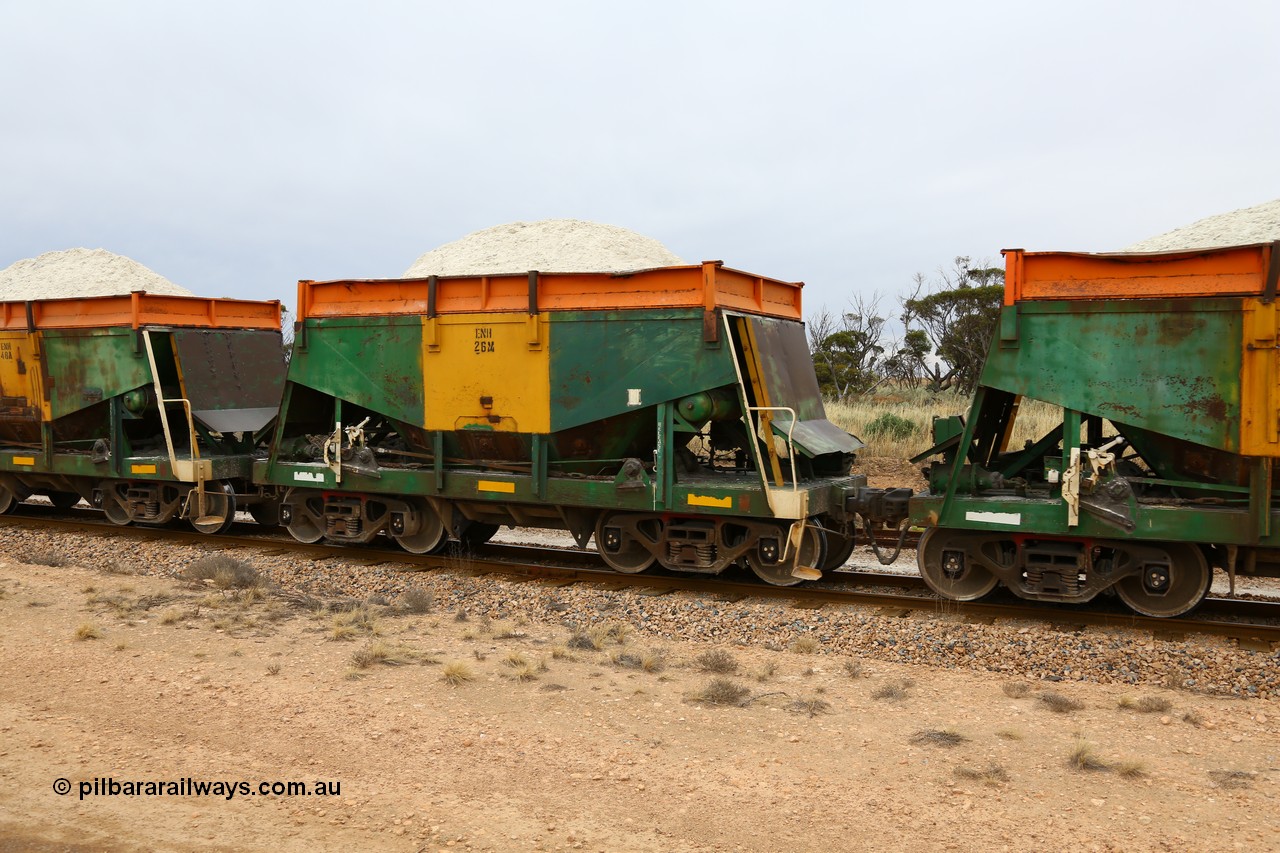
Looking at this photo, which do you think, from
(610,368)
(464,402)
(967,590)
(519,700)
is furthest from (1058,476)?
(464,402)

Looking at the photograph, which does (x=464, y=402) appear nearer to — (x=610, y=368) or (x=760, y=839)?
(x=610, y=368)

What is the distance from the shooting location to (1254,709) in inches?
237

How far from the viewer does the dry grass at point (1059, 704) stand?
601 cm

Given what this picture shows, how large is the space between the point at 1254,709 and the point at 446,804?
188 inches

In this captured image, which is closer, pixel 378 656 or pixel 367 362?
pixel 378 656

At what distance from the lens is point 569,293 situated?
10055 mm

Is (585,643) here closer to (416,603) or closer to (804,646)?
(804,646)

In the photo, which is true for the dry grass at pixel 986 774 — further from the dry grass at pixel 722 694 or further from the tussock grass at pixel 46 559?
the tussock grass at pixel 46 559

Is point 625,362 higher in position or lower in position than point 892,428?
higher

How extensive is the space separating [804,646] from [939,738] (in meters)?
2.03

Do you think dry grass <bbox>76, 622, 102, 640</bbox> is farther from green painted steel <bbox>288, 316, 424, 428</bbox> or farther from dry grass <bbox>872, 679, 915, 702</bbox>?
dry grass <bbox>872, 679, 915, 702</bbox>

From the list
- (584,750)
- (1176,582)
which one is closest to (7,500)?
(584,750)

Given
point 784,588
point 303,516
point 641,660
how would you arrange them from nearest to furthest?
Result: 1. point 641,660
2. point 784,588
3. point 303,516

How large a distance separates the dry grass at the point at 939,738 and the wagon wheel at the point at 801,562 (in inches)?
152
